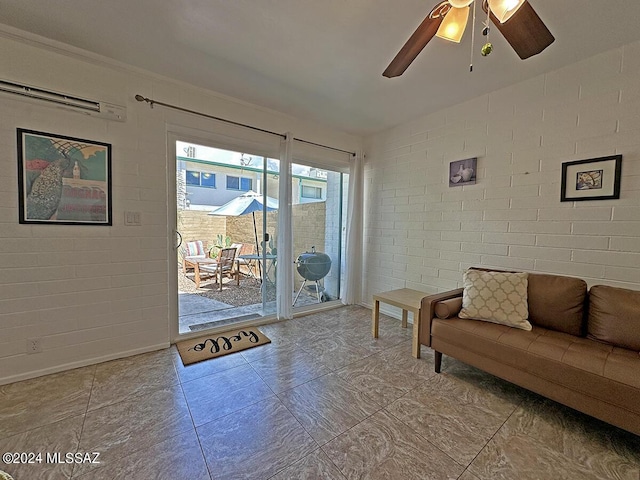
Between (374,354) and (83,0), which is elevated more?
(83,0)

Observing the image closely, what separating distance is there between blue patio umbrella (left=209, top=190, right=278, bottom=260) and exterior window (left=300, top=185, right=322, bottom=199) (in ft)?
1.76

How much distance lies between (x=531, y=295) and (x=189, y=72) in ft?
11.4

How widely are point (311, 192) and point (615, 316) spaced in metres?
3.19

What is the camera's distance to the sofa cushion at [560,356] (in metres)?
1.41

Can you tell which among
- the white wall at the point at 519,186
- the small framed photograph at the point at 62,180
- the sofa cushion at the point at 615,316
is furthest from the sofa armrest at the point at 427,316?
the small framed photograph at the point at 62,180

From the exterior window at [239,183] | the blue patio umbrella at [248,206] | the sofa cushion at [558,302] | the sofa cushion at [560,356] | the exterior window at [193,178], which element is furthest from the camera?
the exterior window at [239,183]

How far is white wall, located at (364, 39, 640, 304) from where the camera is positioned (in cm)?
196

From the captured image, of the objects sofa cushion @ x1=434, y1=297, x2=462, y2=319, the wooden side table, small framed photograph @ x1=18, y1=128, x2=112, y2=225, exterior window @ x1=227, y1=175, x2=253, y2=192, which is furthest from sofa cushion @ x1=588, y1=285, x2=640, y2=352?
small framed photograph @ x1=18, y1=128, x2=112, y2=225

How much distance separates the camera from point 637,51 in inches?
74.1

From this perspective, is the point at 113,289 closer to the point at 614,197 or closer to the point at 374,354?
the point at 374,354

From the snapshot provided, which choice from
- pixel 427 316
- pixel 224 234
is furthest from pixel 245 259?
pixel 427 316

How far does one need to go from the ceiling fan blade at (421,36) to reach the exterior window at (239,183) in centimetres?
259

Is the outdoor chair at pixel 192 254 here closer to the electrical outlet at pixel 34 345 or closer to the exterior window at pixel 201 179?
the exterior window at pixel 201 179

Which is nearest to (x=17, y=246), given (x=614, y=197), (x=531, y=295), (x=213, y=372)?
(x=213, y=372)
